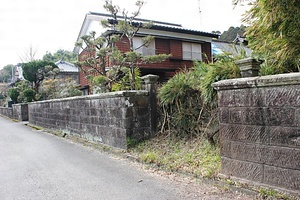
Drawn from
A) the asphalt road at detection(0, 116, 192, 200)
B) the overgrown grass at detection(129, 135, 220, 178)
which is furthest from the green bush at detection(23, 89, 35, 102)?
the overgrown grass at detection(129, 135, 220, 178)

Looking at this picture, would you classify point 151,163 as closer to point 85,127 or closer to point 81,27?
point 85,127

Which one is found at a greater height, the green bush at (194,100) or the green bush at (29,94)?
the green bush at (29,94)

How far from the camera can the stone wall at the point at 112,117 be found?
514cm

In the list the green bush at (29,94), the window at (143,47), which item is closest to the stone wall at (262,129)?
the window at (143,47)

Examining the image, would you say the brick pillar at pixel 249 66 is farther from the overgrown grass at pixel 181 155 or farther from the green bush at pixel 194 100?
the overgrown grass at pixel 181 155

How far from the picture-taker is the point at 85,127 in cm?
687

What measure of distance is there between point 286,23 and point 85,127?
18.7 ft

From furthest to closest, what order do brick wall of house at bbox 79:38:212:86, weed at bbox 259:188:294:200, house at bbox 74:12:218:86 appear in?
brick wall of house at bbox 79:38:212:86 → house at bbox 74:12:218:86 → weed at bbox 259:188:294:200

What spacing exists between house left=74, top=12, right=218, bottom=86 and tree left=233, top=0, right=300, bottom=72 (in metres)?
9.52

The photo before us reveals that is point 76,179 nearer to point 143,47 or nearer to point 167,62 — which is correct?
point 143,47

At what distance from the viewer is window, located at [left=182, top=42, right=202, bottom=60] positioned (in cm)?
1460

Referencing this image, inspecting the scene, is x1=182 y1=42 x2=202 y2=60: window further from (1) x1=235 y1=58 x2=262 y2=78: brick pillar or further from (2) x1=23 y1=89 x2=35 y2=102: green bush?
(1) x1=235 y1=58 x2=262 y2=78: brick pillar

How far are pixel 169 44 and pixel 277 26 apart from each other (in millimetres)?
11317

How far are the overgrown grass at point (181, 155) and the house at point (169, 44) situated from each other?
8072 millimetres
